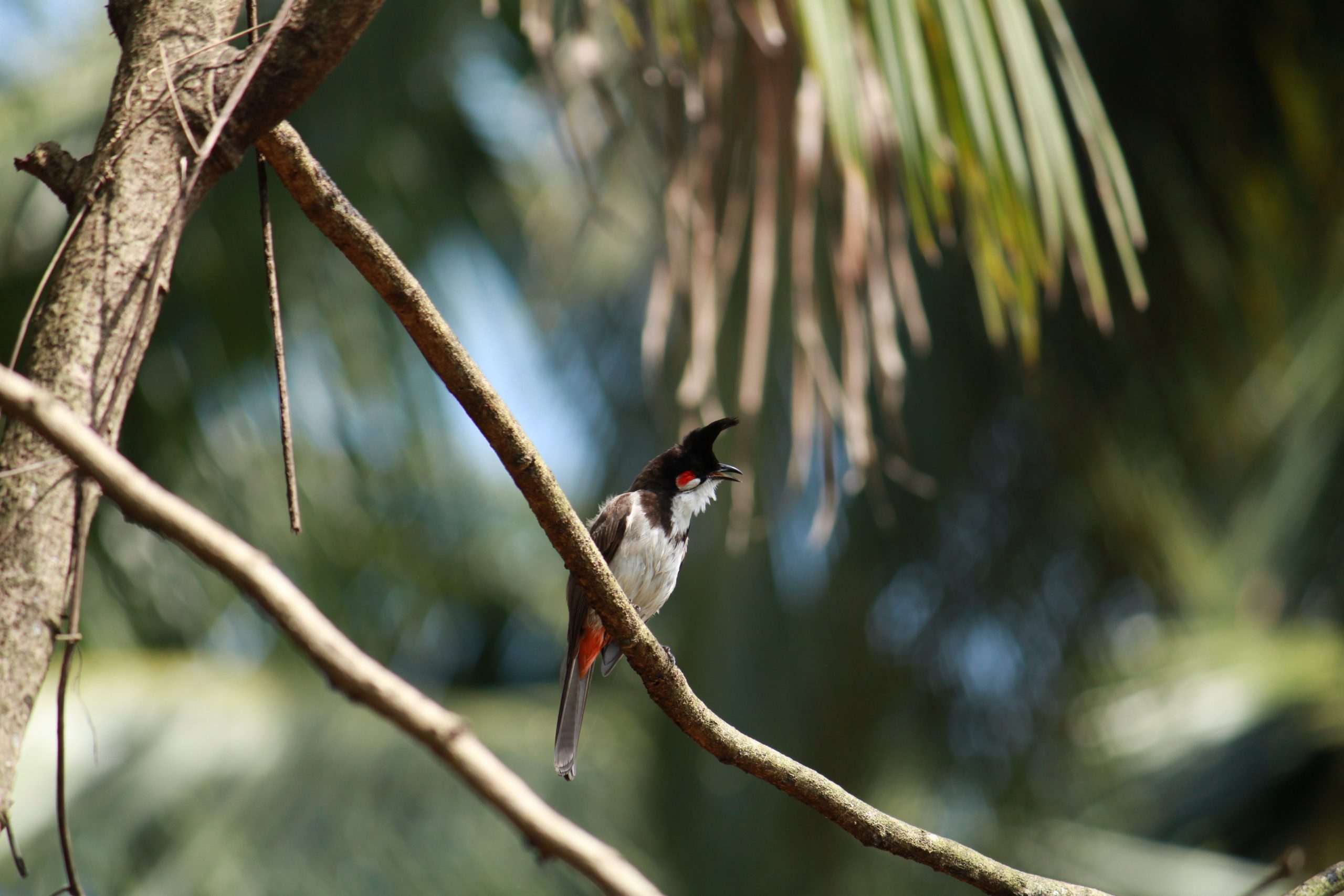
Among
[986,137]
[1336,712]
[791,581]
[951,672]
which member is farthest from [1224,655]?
[986,137]

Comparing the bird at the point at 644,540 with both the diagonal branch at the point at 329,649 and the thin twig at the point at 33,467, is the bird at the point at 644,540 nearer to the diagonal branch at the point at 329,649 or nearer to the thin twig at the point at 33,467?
the thin twig at the point at 33,467

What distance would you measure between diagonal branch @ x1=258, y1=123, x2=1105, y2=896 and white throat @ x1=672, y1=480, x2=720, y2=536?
4.44 ft

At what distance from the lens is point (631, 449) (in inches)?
340

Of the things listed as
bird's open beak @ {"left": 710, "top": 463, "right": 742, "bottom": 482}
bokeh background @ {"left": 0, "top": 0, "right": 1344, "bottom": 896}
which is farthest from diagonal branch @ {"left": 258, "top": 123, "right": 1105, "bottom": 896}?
bokeh background @ {"left": 0, "top": 0, "right": 1344, "bottom": 896}

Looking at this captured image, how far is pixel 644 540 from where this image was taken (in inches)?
139

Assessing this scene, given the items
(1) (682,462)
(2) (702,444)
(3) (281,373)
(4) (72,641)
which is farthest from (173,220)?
(1) (682,462)

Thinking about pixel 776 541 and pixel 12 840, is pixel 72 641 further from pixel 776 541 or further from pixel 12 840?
pixel 776 541

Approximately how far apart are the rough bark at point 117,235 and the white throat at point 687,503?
2.14m

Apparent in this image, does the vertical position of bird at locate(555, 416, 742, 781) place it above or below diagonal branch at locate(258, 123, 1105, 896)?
above

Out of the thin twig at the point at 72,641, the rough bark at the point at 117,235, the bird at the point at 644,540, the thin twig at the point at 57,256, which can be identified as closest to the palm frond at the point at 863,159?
the bird at the point at 644,540

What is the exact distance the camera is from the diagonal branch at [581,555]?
1562 mm

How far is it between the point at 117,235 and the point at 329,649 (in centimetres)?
75

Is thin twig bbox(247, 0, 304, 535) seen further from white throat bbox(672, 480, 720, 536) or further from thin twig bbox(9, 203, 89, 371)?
white throat bbox(672, 480, 720, 536)

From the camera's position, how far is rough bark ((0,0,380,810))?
1.20 meters
